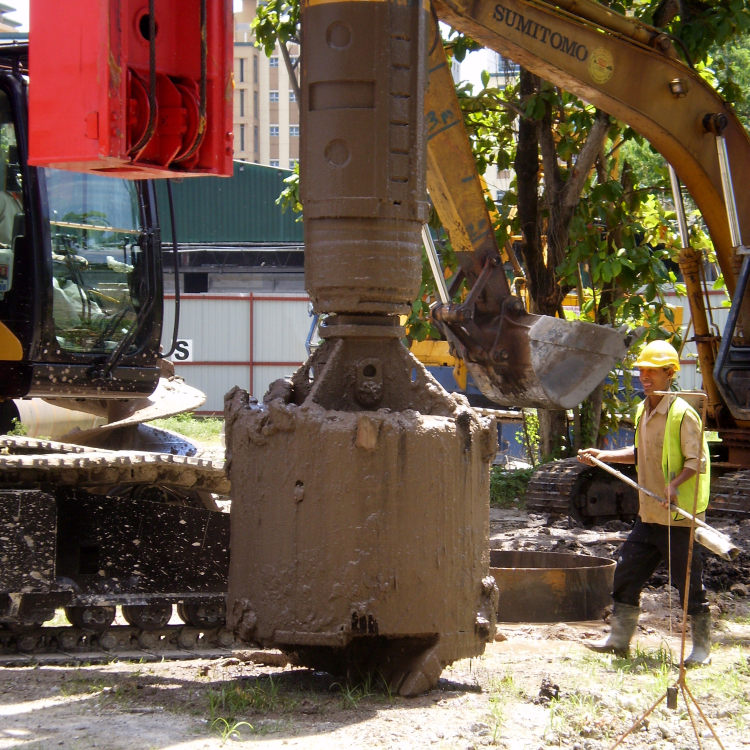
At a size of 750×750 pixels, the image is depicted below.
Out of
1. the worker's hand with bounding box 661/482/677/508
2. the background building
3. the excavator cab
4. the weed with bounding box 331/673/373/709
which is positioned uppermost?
the background building

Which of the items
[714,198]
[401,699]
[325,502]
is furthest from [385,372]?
[714,198]

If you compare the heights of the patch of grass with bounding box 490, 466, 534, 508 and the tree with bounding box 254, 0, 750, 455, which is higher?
the tree with bounding box 254, 0, 750, 455

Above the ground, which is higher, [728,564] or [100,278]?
[100,278]

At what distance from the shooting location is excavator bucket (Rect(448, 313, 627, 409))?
884 cm

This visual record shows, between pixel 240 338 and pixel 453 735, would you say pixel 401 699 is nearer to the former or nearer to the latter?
pixel 453 735

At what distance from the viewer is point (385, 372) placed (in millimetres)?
4555

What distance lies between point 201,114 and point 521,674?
267 centimetres

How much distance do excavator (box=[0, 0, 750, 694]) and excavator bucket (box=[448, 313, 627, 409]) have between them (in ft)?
0.05

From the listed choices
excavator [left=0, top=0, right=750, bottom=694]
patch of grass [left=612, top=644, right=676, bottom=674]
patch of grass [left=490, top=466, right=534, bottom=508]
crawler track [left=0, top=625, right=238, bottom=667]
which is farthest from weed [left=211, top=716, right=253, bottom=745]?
patch of grass [left=490, top=466, right=534, bottom=508]

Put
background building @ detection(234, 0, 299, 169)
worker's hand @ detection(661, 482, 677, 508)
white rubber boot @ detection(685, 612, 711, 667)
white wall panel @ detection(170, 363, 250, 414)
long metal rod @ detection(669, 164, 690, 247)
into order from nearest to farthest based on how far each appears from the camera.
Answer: worker's hand @ detection(661, 482, 677, 508), white rubber boot @ detection(685, 612, 711, 667), long metal rod @ detection(669, 164, 690, 247), white wall panel @ detection(170, 363, 250, 414), background building @ detection(234, 0, 299, 169)

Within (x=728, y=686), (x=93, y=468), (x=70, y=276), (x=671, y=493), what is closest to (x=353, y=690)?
(x=728, y=686)

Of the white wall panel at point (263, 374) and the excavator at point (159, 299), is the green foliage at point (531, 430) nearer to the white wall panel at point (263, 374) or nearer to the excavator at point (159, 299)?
the excavator at point (159, 299)

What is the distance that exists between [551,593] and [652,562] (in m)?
0.92

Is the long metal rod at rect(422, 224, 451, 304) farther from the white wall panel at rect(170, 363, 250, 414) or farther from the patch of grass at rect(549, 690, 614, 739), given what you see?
the white wall panel at rect(170, 363, 250, 414)
